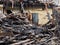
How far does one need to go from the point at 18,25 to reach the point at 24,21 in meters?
0.42

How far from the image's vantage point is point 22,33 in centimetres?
609

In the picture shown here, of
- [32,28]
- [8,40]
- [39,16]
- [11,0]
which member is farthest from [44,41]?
[39,16]

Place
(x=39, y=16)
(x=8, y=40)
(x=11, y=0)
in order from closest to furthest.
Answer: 1. (x=8, y=40)
2. (x=11, y=0)
3. (x=39, y=16)

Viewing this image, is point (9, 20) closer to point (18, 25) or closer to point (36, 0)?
point (18, 25)

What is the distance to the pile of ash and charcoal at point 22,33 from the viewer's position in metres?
5.66

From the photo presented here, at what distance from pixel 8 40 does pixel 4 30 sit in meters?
0.48

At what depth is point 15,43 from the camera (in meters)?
5.54

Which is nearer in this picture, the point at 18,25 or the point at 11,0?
the point at 18,25

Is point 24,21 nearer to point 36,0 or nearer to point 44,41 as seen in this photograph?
point 44,41

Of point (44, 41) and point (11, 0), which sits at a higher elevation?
point (11, 0)

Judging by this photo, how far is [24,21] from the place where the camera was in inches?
269

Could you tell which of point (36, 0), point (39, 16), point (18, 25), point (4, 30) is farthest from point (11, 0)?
point (4, 30)

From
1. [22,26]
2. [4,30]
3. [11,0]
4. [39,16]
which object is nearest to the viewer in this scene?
[4,30]

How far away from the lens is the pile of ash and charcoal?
223 inches
